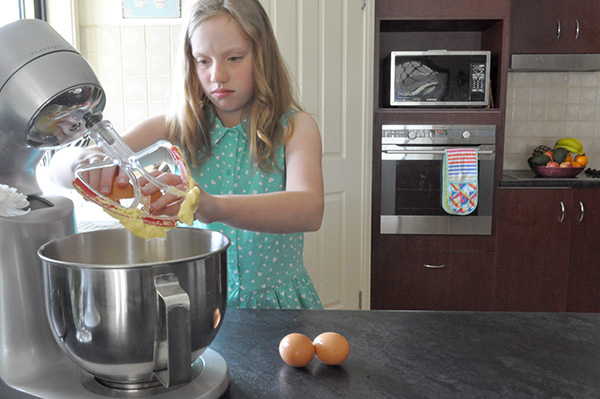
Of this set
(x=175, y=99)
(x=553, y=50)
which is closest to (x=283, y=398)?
(x=175, y=99)

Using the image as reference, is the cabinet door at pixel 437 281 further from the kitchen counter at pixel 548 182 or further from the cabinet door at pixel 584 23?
the cabinet door at pixel 584 23

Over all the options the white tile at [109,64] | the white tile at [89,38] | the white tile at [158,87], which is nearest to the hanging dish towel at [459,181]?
the white tile at [158,87]

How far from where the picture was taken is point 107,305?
578 millimetres

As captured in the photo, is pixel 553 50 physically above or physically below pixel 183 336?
above

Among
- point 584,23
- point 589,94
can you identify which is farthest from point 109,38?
point 589,94

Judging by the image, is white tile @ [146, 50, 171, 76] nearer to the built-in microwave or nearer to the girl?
the built-in microwave

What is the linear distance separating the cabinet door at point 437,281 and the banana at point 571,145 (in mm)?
709

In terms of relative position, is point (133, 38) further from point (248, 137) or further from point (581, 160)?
point (581, 160)

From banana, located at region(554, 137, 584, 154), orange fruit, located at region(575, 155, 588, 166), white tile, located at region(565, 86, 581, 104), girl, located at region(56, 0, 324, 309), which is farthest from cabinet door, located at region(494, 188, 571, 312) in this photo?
girl, located at region(56, 0, 324, 309)

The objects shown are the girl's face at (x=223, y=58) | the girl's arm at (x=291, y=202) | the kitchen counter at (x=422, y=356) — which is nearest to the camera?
the kitchen counter at (x=422, y=356)

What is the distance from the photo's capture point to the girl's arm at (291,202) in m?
0.91

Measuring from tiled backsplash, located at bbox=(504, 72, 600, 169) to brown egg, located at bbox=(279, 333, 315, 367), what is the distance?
2795mm

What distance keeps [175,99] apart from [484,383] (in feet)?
3.05

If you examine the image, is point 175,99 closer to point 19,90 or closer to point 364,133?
point 19,90
